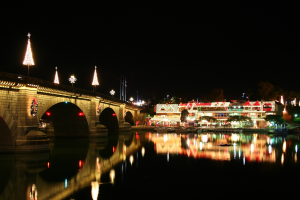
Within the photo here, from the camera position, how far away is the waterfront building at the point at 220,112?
121 m

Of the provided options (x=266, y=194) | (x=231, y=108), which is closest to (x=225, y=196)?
(x=266, y=194)

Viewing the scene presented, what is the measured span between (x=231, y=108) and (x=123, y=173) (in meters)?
104

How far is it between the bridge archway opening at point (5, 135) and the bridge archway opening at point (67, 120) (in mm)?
23648

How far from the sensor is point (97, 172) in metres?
30.5

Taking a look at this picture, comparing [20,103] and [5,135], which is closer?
[5,135]

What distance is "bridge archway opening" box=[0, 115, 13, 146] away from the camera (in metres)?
36.3

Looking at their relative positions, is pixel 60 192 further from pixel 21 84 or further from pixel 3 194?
pixel 21 84

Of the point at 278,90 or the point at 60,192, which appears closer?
the point at 60,192

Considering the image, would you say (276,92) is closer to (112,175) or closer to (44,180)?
(112,175)

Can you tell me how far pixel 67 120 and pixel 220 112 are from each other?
256ft

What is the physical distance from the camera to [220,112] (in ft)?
418

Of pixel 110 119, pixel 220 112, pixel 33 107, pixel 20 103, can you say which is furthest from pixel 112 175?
pixel 220 112

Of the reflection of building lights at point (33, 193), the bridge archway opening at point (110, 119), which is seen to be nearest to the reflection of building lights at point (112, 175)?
the reflection of building lights at point (33, 193)

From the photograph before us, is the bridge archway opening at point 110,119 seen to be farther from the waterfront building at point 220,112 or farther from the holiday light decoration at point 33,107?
the holiday light decoration at point 33,107
